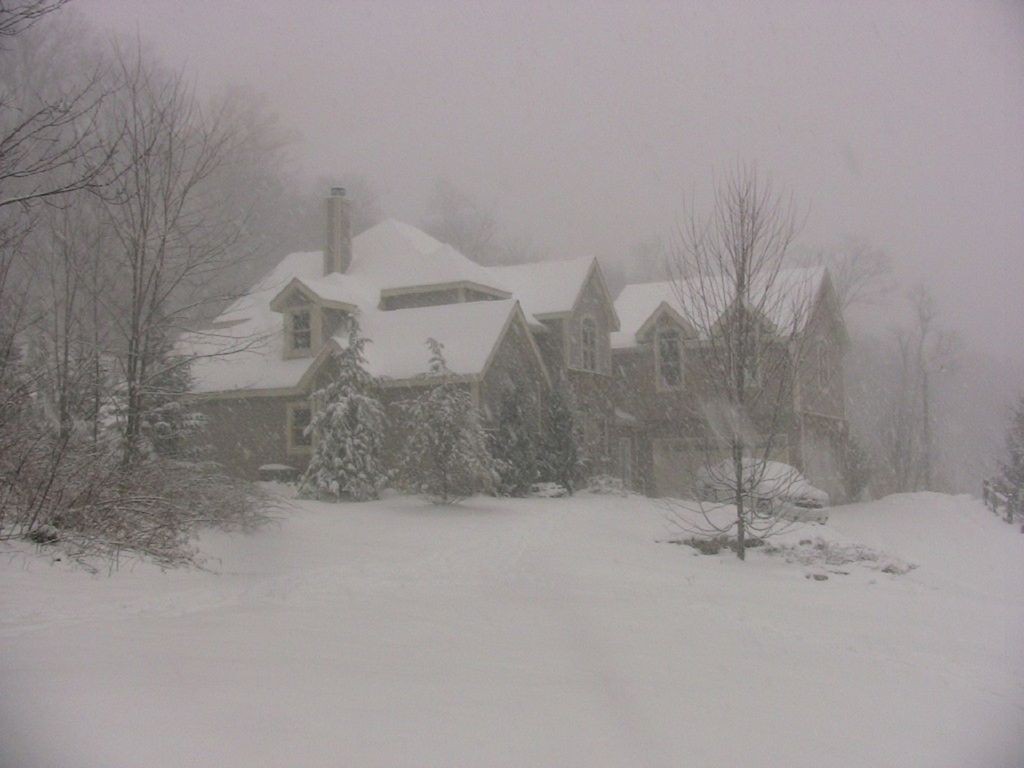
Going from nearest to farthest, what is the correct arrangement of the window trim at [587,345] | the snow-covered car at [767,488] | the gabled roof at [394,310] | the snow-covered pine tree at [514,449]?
1. the snow-covered car at [767,488]
2. the snow-covered pine tree at [514,449]
3. the gabled roof at [394,310]
4. the window trim at [587,345]

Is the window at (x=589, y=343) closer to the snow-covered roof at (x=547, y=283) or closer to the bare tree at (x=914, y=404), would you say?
the snow-covered roof at (x=547, y=283)

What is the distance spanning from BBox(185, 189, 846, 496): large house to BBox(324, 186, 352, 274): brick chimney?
0.04 meters

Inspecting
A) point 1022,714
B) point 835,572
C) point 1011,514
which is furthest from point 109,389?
point 1011,514

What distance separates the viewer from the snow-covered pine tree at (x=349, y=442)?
17531mm

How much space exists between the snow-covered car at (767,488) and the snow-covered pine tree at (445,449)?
4378 mm

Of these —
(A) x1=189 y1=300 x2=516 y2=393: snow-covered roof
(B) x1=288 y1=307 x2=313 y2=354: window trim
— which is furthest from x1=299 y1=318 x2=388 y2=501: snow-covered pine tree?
(B) x1=288 y1=307 x2=313 y2=354: window trim

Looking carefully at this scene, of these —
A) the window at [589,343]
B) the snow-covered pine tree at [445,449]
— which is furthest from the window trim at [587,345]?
the snow-covered pine tree at [445,449]

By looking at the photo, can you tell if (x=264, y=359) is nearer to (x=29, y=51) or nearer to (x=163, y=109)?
(x=29, y=51)

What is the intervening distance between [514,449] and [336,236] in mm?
10468

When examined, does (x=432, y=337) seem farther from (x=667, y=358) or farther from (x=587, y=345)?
(x=667, y=358)

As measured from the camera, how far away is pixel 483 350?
20391 mm

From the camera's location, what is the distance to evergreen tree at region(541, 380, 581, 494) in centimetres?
2014

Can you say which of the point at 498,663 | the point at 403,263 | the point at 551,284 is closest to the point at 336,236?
the point at 403,263

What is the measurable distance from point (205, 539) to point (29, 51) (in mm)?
10180
